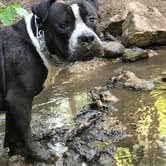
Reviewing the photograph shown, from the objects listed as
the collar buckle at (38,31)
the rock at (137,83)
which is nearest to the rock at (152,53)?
the rock at (137,83)

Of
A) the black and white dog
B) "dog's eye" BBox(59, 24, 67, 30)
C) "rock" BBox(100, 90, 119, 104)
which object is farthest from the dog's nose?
"rock" BBox(100, 90, 119, 104)

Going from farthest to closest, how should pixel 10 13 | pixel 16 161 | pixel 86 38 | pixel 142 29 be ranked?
1. pixel 142 29
2. pixel 16 161
3. pixel 86 38
4. pixel 10 13

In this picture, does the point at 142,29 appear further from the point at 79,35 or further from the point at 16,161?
the point at 79,35

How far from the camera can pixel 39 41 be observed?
443 centimetres

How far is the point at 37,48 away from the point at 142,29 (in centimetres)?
430

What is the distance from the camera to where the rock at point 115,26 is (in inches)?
359

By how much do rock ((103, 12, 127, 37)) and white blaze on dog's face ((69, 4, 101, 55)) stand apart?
5027 mm

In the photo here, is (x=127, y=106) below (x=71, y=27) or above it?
below

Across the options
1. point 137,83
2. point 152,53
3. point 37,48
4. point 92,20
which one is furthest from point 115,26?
point 92,20

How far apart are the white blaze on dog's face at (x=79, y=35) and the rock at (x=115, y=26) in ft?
16.5

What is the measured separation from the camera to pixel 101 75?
7.56 metres

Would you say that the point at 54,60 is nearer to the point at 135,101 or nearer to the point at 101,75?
the point at 135,101

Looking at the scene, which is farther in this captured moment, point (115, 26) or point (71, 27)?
point (115, 26)

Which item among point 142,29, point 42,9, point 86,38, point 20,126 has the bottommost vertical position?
point 142,29
